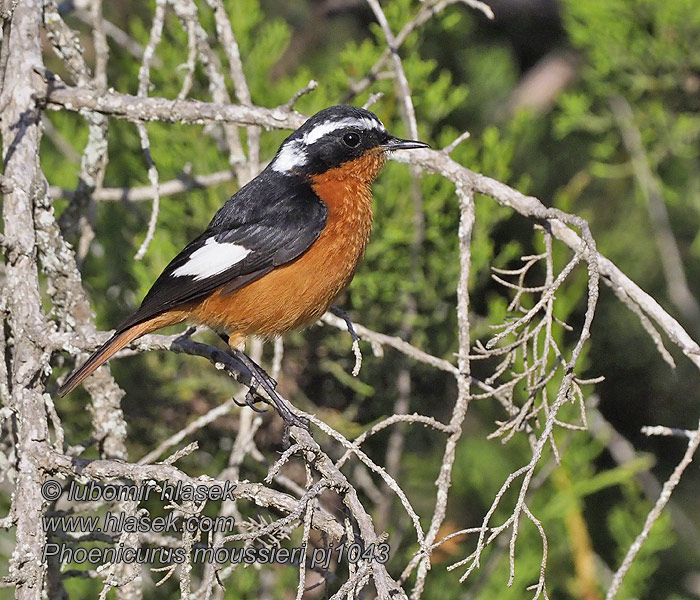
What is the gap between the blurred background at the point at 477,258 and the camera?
158 inches

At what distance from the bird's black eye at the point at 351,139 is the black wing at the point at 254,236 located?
261 mm

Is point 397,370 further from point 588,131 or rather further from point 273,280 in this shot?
point 588,131

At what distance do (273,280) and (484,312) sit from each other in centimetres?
154

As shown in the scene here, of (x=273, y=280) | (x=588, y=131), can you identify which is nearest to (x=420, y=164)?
(x=273, y=280)

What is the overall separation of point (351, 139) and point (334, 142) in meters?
0.07

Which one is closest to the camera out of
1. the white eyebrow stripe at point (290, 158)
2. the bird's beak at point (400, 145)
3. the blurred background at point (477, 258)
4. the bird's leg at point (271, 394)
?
the bird's leg at point (271, 394)

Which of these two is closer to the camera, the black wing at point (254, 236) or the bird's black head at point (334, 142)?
the black wing at point (254, 236)

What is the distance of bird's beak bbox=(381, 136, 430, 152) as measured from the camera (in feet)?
10.4

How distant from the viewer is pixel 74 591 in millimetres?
4160

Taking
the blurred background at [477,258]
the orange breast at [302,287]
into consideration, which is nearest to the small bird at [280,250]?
the orange breast at [302,287]

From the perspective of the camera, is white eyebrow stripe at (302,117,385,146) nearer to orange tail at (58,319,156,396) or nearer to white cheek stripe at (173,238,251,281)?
white cheek stripe at (173,238,251,281)

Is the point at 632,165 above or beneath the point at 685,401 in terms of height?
above

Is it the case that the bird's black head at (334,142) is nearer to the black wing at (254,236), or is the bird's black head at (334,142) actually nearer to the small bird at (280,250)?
the small bird at (280,250)

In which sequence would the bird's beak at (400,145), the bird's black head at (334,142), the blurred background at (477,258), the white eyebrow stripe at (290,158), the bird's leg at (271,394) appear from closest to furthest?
the bird's leg at (271,394) → the bird's beak at (400,145) → the bird's black head at (334,142) → the white eyebrow stripe at (290,158) → the blurred background at (477,258)
